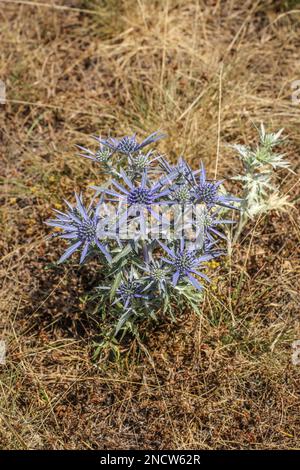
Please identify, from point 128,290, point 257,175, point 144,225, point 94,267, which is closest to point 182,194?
point 144,225

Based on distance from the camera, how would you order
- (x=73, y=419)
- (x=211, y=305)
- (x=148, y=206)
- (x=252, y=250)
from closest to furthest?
(x=148, y=206)
(x=73, y=419)
(x=211, y=305)
(x=252, y=250)

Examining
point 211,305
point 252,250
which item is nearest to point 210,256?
point 211,305

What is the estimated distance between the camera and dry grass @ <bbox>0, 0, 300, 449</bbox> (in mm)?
3096

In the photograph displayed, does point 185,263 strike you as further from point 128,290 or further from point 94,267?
point 94,267

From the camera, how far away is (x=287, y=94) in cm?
423

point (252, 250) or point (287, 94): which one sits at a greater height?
point (287, 94)

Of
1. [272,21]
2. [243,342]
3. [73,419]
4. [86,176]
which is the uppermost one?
[272,21]

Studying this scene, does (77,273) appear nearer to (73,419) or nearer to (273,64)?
(73,419)

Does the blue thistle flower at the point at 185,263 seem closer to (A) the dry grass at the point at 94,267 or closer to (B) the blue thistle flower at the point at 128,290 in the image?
(B) the blue thistle flower at the point at 128,290

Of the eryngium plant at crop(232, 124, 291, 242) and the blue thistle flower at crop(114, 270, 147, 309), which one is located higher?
the eryngium plant at crop(232, 124, 291, 242)

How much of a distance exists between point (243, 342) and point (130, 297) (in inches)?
33.3

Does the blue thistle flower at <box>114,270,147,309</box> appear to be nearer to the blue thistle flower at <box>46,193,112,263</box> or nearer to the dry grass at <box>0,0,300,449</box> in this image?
Answer: the blue thistle flower at <box>46,193,112,263</box>

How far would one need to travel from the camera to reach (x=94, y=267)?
3.59 metres

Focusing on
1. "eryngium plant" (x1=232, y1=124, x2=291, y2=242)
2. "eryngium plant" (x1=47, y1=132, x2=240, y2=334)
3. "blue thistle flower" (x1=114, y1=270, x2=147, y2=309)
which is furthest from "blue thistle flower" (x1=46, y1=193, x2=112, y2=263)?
"eryngium plant" (x1=232, y1=124, x2=291, y2=242)
